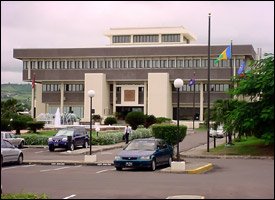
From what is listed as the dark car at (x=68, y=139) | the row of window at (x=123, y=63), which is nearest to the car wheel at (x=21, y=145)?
the dark car at (x=68, y=139)

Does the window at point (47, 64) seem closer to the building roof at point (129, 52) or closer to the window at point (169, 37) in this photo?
the building roof at point (129, 52)

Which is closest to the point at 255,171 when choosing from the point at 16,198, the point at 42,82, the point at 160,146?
the point at 16,198

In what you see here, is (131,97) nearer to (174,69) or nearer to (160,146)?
(174,69)

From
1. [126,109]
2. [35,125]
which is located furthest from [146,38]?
[35,125]

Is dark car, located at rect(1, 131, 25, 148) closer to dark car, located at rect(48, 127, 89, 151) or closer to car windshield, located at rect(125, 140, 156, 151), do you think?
dark car, located at rect(48, 127, 89, 151)

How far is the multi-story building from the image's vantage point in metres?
86.6

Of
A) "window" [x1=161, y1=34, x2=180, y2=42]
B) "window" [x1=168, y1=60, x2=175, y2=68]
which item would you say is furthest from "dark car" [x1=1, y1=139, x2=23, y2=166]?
"window" [x1=161, y1=34, x2=180, y2=42]

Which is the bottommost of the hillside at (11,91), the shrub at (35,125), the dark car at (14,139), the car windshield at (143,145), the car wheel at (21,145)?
the car wheel at (21,145)

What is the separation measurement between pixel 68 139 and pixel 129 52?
54.7m

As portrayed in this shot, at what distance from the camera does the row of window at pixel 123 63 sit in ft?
285

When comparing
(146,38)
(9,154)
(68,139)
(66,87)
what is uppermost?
(146,38)

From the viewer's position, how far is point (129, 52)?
293 ft

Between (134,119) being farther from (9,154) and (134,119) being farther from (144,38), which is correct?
(144,38)

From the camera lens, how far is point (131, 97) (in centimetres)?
9188
